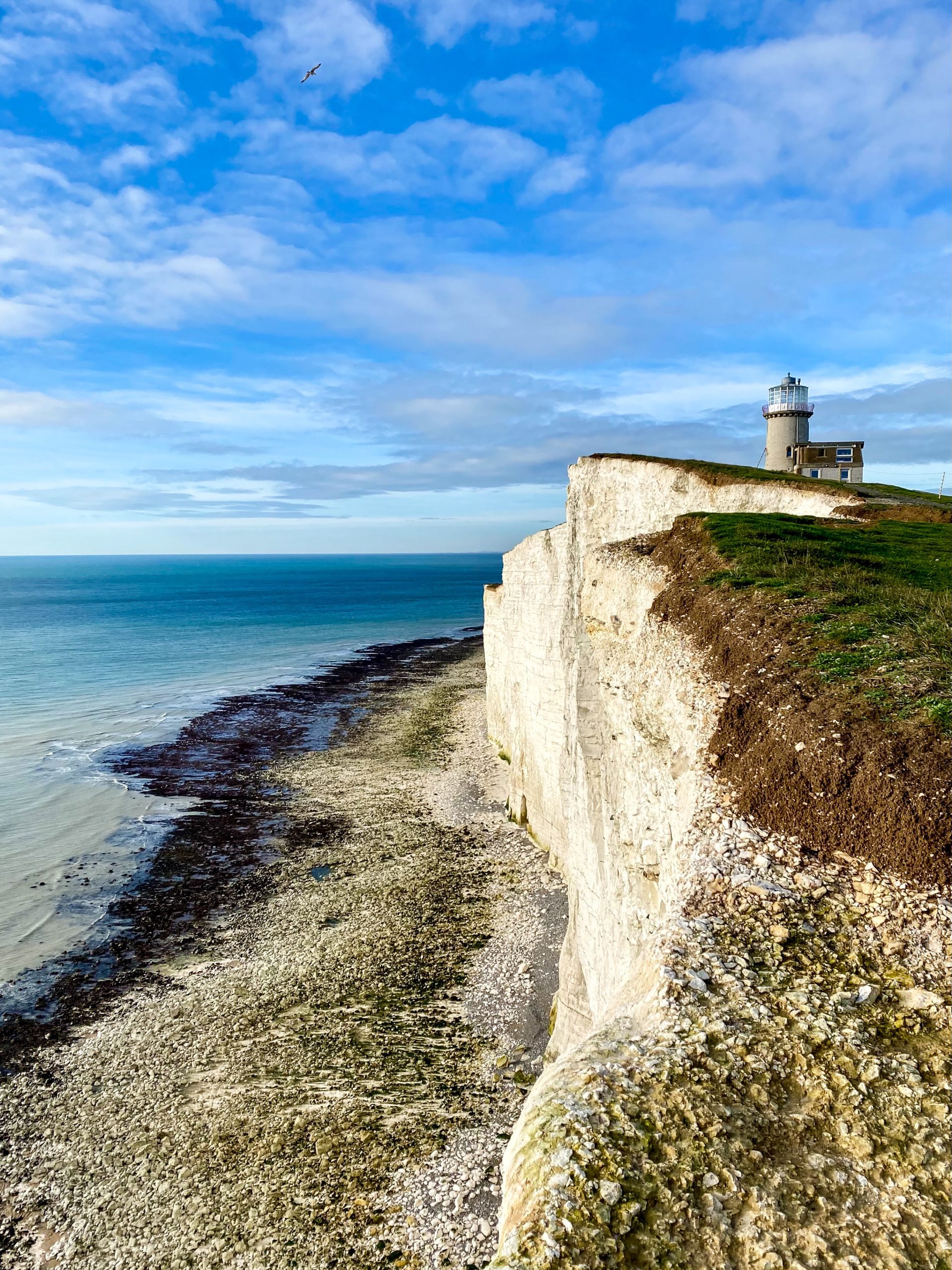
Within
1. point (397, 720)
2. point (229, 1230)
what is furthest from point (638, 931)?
point (397, 720)

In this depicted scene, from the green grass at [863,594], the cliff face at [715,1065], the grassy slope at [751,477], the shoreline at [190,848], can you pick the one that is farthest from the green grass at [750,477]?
the shoreline at [190,848]

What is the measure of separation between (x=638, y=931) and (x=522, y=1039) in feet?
18.9

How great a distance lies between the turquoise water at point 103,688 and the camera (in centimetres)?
2131

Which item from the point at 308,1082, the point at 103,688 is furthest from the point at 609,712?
the point at 103,688

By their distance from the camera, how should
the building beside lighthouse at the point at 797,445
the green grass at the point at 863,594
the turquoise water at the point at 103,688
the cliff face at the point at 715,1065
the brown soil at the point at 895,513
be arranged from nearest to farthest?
the cliff face at the point at 715,1065, the green grass at the point at 863,594, the brown soil at the point at 895,513, the turquoise water at the point at 103,688, the building beside lighthouse at the point at 797,445

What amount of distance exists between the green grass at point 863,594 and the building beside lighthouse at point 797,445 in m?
27.8

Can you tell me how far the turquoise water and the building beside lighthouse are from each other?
3815 cm

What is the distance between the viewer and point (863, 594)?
34.4ft

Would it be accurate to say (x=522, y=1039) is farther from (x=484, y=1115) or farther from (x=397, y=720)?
(x=397, y=720)

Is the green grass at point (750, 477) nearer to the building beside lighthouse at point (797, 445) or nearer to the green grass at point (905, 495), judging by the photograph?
the green grass at point (905, 495)

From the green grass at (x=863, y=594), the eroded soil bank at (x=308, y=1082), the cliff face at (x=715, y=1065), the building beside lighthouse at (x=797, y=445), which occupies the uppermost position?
the building beside lighthouse at (x=797, y=445)

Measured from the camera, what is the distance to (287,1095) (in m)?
12.5

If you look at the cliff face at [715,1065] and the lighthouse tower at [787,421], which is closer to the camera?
the cliff face at [715,1065]

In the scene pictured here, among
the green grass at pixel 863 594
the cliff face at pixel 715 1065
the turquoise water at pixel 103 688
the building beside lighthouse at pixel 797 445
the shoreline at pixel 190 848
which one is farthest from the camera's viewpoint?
the building beside lighthouse at pixel 797 445
